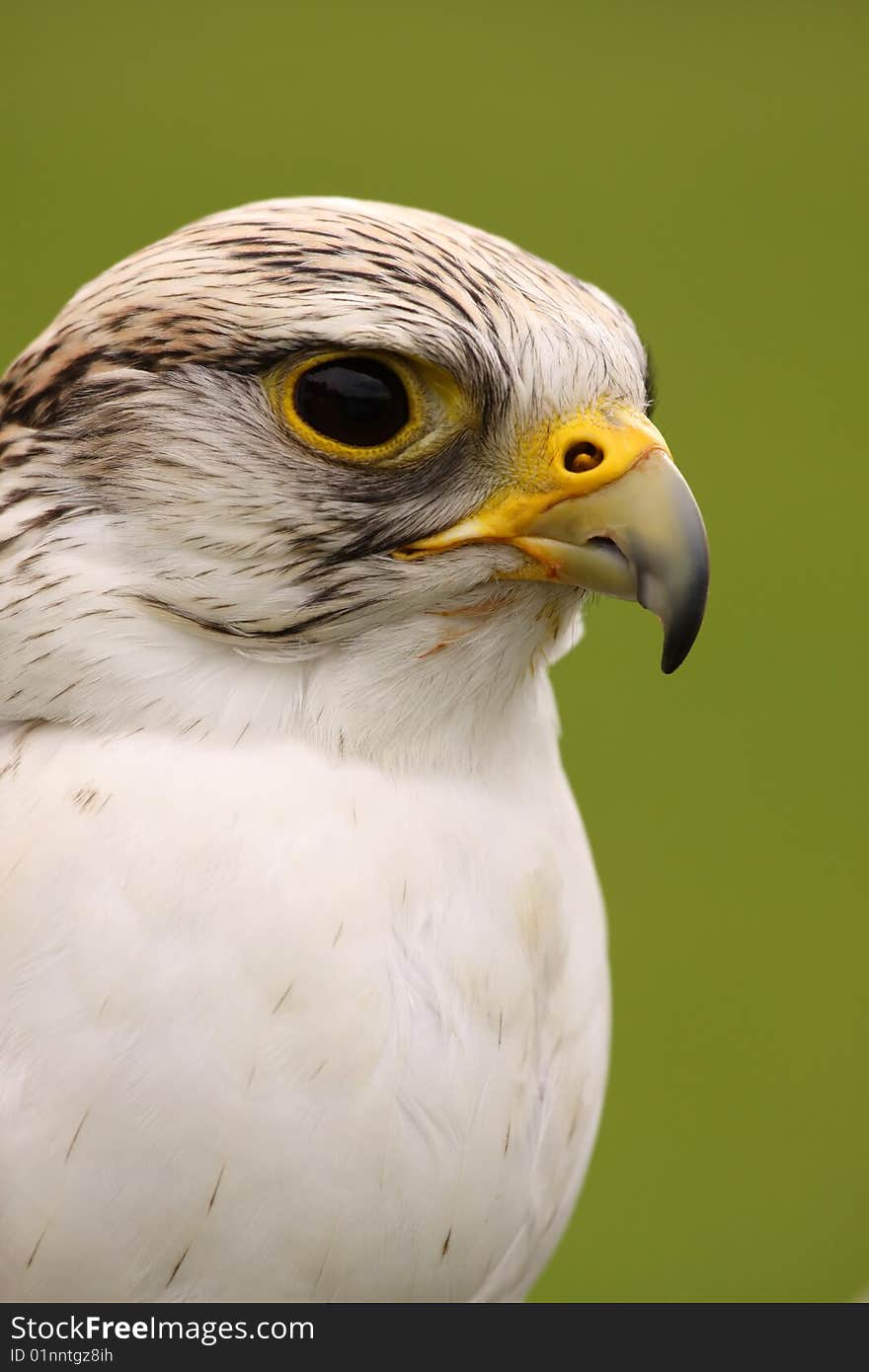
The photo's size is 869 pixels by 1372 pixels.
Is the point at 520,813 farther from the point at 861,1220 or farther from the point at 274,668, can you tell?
the point at 861,1220

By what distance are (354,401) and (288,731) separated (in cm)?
41

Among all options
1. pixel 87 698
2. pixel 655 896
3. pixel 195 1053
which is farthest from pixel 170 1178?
pixel 655 896

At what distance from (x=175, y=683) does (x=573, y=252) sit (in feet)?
25.0

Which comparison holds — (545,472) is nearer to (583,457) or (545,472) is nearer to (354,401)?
(583,457)

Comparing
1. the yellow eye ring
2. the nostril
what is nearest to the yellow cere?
the nostril

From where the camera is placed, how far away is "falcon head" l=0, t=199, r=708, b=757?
2172mm

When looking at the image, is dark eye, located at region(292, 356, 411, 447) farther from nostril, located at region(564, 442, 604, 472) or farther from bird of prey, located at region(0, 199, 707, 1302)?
nostril, located at region(564, 442, 604, 472)

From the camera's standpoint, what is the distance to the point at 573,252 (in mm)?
9406

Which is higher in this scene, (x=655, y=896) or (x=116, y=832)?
(x=116, y=832)

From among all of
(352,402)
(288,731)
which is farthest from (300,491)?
(288,731)

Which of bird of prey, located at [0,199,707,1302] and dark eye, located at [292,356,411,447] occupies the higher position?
dark eye, located at [292,356,411,447]

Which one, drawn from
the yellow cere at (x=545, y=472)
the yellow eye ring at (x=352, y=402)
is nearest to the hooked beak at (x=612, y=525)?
the yellow cere at (x=545, y=472)

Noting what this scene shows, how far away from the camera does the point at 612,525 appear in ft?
7.13

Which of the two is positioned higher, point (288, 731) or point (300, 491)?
point (300, 491)
